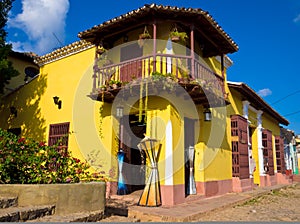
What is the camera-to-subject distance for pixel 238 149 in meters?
11.0

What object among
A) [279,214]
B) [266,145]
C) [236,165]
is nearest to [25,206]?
[279,214]

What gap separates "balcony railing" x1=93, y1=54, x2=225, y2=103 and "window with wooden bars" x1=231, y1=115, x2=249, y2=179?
237cm

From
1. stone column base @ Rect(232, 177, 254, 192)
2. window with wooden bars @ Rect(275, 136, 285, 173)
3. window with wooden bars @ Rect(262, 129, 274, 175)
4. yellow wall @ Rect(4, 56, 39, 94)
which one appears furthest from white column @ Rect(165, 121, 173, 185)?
window with wooden bars @ Rect(275, 136, 285, 173)

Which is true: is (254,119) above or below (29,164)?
above

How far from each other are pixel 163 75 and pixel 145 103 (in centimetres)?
110

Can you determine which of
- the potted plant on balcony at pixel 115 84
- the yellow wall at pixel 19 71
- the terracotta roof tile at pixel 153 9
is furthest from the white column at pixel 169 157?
the yellow wall at pixel 19 71

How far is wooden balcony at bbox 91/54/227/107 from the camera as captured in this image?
24.4 feet

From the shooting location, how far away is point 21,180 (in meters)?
4.90

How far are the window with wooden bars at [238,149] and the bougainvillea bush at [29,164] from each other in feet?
24.7

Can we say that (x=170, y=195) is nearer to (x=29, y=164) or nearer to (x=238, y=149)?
(x=29, y=164)

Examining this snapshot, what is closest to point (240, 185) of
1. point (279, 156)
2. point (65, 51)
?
point (279, 156)

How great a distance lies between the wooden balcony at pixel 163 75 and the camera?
24.4ft

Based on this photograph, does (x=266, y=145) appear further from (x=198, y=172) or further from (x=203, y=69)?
(x=203, y=69)

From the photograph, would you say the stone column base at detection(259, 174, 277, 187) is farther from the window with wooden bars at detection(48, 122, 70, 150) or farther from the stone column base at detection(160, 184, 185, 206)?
the window with wooden bars at detection(48, 122, 70, 150)
